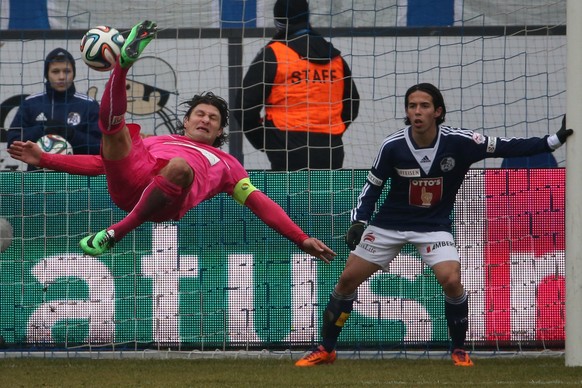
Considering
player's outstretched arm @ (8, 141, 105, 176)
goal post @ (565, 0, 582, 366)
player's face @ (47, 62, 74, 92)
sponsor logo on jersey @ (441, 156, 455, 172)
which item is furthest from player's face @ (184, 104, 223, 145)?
goal post @ (565, 0, 582, 366)

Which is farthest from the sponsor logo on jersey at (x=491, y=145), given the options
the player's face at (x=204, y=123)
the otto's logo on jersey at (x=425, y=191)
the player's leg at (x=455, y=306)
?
the player's face at (x=204, y=123)

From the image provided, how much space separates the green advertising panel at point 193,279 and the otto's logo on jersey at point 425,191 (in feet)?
3.26

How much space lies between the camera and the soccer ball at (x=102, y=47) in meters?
7.39

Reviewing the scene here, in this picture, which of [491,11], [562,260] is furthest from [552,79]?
[562,260]

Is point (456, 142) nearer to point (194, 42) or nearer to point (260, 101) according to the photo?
point (260, 101)

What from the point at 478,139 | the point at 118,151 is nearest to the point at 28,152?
the point at 118,151

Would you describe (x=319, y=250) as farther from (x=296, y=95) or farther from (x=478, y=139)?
(x=296, y=95)

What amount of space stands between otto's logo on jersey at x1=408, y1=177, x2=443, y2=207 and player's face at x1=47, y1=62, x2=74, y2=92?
2876 mm

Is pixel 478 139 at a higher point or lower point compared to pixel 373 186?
higher

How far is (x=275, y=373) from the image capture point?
7727 millimetres

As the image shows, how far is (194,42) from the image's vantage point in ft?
31.9

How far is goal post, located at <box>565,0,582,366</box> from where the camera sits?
768cm

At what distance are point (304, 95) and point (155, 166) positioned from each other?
2.16 m

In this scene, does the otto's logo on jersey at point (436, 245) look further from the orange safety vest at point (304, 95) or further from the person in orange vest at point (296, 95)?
the orange safety vest at point (304, 95)
